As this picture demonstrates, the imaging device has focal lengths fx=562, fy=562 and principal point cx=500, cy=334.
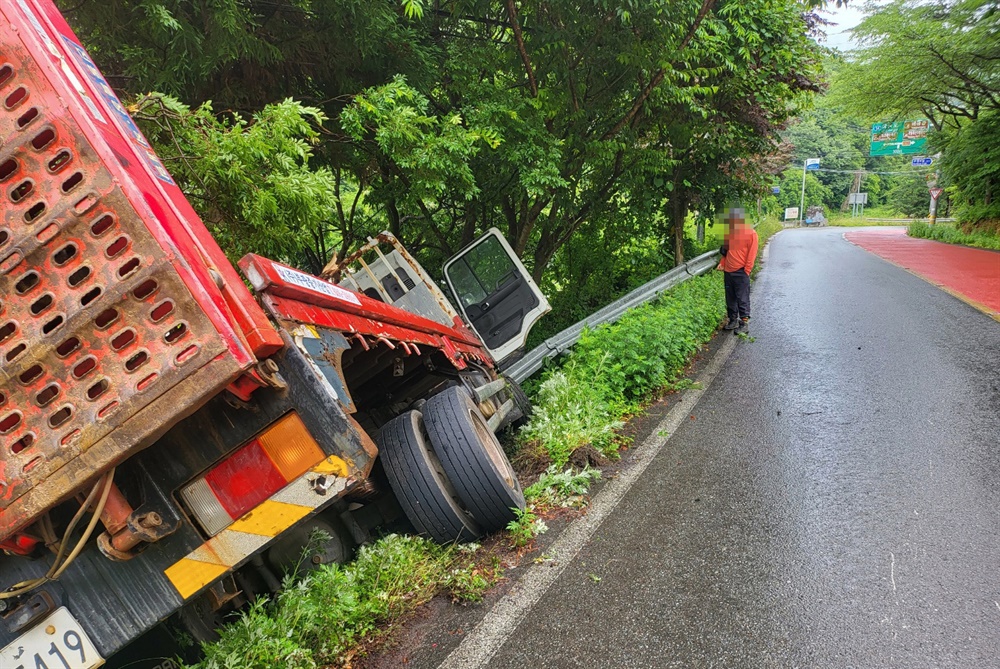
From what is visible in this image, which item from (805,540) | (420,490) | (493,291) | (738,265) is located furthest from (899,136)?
(420,490)

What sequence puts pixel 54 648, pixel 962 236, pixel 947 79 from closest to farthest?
pixel 54 648 < pixel 947 79 < pixel 962 236

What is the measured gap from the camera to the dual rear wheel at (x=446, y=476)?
119 inches

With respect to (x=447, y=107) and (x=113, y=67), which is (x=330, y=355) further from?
(x=447, y=107)

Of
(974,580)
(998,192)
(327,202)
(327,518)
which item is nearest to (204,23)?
(327,202)

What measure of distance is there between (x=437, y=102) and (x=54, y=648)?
6.12 metres

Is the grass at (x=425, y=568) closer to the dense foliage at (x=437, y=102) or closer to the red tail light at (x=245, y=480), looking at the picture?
the red tail light at (x=245, y=480)

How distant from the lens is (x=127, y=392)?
1810 millimetres

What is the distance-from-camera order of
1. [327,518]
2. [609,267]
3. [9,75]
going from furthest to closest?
[609,267]
[327,518]
[9,75]

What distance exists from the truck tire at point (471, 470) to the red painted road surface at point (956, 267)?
330 inches

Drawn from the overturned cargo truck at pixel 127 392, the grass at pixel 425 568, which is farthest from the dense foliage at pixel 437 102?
the grass at pixel 425 568

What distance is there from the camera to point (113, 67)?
5.09 meters

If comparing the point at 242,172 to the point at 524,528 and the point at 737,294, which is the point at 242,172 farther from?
the point at 737,294

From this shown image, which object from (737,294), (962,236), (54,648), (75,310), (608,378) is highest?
(75,310)

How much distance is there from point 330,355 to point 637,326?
165 inches
